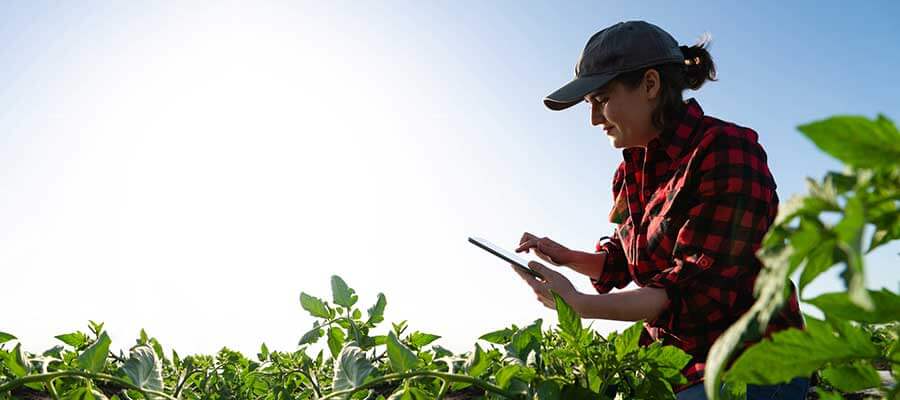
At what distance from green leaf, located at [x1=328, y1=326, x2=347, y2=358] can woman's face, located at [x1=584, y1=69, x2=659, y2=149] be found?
64.8 inches

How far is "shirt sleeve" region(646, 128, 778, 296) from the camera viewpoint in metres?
2.48

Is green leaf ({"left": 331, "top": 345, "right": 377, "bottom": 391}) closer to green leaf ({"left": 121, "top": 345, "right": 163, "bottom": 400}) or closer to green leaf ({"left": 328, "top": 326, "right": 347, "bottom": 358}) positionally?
green leaf ({"left": 121, "top": 345, "right": 163, "bottom": 400})

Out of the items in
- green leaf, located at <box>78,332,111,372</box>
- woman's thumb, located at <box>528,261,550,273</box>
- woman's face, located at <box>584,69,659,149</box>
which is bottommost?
green leaf, located at <box>78,332,111,372</box>

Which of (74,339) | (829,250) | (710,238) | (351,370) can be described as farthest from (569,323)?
(74,339)

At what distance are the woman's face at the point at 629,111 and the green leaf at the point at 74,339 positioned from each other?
2177 mm

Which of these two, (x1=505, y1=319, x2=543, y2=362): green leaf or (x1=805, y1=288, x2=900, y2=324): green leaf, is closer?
(x1=805, y1=288, x2=900, y2=324): green leaf

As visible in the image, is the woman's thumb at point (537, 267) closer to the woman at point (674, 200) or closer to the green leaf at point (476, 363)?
the woman at point (674, 200)

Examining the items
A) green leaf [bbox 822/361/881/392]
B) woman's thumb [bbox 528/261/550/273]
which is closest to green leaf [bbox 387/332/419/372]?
green leaf [bbox 822/361/881/392]

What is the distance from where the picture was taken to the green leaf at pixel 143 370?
1410 millimetres

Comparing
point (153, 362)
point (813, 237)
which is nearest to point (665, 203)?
point (153, 362)

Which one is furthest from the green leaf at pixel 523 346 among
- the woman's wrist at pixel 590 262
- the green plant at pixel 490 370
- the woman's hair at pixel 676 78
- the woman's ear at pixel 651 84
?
the woman's wrist at pixel 590 262

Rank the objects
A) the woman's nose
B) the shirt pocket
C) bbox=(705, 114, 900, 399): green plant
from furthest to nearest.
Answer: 1. the woman's nose
2. the shirt pocket
3. bbox=(705, 114, 900, 399): green plant

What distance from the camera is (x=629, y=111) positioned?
123 inches

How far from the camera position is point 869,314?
70cm
